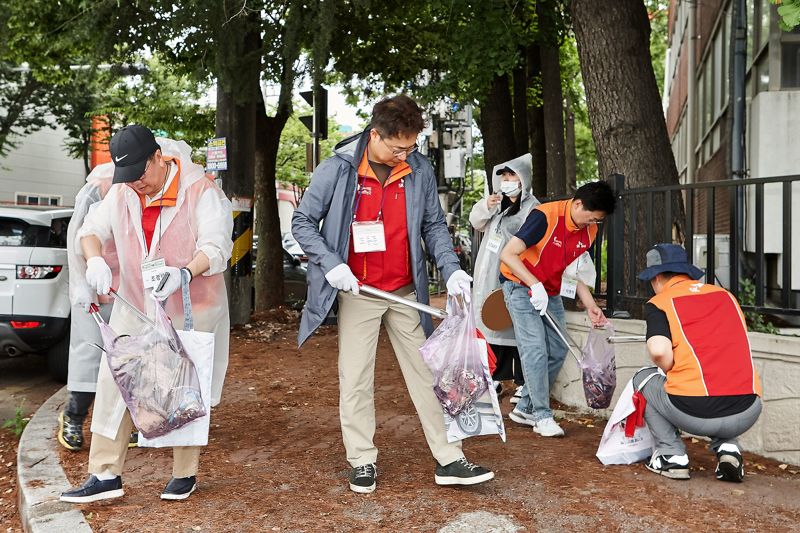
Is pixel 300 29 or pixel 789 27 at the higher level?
pixel 300 29

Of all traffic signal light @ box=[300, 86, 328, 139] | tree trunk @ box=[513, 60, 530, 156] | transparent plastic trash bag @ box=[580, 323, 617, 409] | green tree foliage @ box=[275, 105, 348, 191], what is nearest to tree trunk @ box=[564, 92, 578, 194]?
tree trunk @ box=[513, 60, 530, 156]

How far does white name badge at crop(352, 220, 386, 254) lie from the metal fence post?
7.83 ft

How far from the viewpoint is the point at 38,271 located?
7262 millimetres

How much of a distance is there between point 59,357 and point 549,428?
182 inches

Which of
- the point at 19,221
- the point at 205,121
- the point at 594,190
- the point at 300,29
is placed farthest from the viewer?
the point at 205,121

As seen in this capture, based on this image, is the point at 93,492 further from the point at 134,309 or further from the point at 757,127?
the point at 757,127

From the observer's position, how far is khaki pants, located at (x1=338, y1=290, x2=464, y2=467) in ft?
13.7

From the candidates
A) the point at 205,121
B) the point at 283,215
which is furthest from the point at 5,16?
the point at 283,215

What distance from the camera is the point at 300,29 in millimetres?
8141

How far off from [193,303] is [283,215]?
45387 mm

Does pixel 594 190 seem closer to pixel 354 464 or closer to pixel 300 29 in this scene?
pixel 354 464

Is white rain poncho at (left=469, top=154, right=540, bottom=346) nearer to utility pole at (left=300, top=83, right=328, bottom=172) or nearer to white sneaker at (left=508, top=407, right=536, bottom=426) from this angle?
white sneaker at (left=508, top=407, right=536, bottom=426)

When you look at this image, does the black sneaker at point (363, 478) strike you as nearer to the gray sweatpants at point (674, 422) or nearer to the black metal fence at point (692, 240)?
the gray sweatpants at point (674, 422)

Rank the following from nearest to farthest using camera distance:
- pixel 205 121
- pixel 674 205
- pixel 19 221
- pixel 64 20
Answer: pixel 674 205 < pixel 19 221 < pixel 64 20 < pixel 205 121
